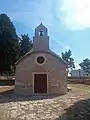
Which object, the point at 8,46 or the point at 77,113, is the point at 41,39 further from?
the point at 8,46

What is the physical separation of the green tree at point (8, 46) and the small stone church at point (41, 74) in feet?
58.2

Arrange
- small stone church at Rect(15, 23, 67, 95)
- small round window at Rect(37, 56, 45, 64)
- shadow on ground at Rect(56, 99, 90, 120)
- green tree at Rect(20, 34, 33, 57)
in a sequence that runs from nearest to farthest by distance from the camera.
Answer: shadow on ground at Rect(56, 99, 90, 120)
small stone church at Rect(15, 23, 67, 95)
small round window at Rect(37, 56, 45, 64)
green tree at Rect(20, 34, 33, 57)

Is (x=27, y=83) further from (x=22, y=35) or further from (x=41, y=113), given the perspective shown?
(x=22, y=35)

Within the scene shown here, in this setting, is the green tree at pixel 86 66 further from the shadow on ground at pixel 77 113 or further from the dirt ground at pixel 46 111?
the shadow on ground at pixel 77 113

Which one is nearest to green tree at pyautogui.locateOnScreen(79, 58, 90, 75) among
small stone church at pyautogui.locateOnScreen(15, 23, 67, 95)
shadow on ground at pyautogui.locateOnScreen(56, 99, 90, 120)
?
small stone church at pyautogui.locateOnScreen(15, 23, 67, 95)

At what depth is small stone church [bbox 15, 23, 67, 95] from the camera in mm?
25141

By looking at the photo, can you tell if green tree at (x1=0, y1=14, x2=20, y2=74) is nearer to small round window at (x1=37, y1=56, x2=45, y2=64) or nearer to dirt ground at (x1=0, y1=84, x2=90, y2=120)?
small round window at (x1=37, y1=56, x2=45, y2=64)

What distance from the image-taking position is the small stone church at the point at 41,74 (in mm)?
25141

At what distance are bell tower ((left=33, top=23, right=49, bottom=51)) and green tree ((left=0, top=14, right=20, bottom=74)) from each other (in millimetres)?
17190

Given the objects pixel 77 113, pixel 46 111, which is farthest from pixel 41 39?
pixel 77 113

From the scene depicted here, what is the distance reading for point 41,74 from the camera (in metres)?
25.5

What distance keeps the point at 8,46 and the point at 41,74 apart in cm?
2019

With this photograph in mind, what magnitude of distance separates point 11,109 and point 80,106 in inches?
198

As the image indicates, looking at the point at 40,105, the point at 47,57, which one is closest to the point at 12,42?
the point at 47,57
